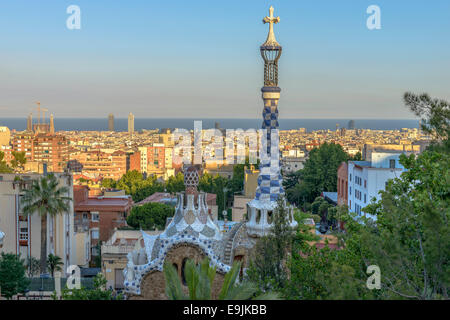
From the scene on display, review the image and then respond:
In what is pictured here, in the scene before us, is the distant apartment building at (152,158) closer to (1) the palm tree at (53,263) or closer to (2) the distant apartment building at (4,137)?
(2) the distant apartment building at (4,137)

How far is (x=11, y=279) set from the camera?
21031mm

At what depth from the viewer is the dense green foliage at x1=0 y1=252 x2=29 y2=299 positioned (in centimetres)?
2052

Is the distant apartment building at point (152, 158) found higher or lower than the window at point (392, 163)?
lower

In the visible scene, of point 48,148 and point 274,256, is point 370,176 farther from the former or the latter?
point 48,148

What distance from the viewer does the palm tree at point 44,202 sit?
27.5 m

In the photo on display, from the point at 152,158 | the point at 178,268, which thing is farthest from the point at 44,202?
the point at 152,158

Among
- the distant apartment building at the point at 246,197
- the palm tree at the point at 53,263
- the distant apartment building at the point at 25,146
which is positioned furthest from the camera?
the distant apartment building at the point at 25,146

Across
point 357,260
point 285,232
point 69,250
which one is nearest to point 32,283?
point 69,250

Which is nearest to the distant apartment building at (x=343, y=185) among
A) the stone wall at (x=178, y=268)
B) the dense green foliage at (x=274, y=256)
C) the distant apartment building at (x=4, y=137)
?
the dense green foliage at (x=274, y=256)

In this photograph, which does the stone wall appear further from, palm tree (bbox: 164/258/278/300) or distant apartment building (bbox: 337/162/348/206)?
distant apartment building (bbox: 337/162/348/206)

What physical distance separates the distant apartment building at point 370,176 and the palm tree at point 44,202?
1751 centimetres

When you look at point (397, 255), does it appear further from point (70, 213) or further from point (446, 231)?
point (70, 213)
